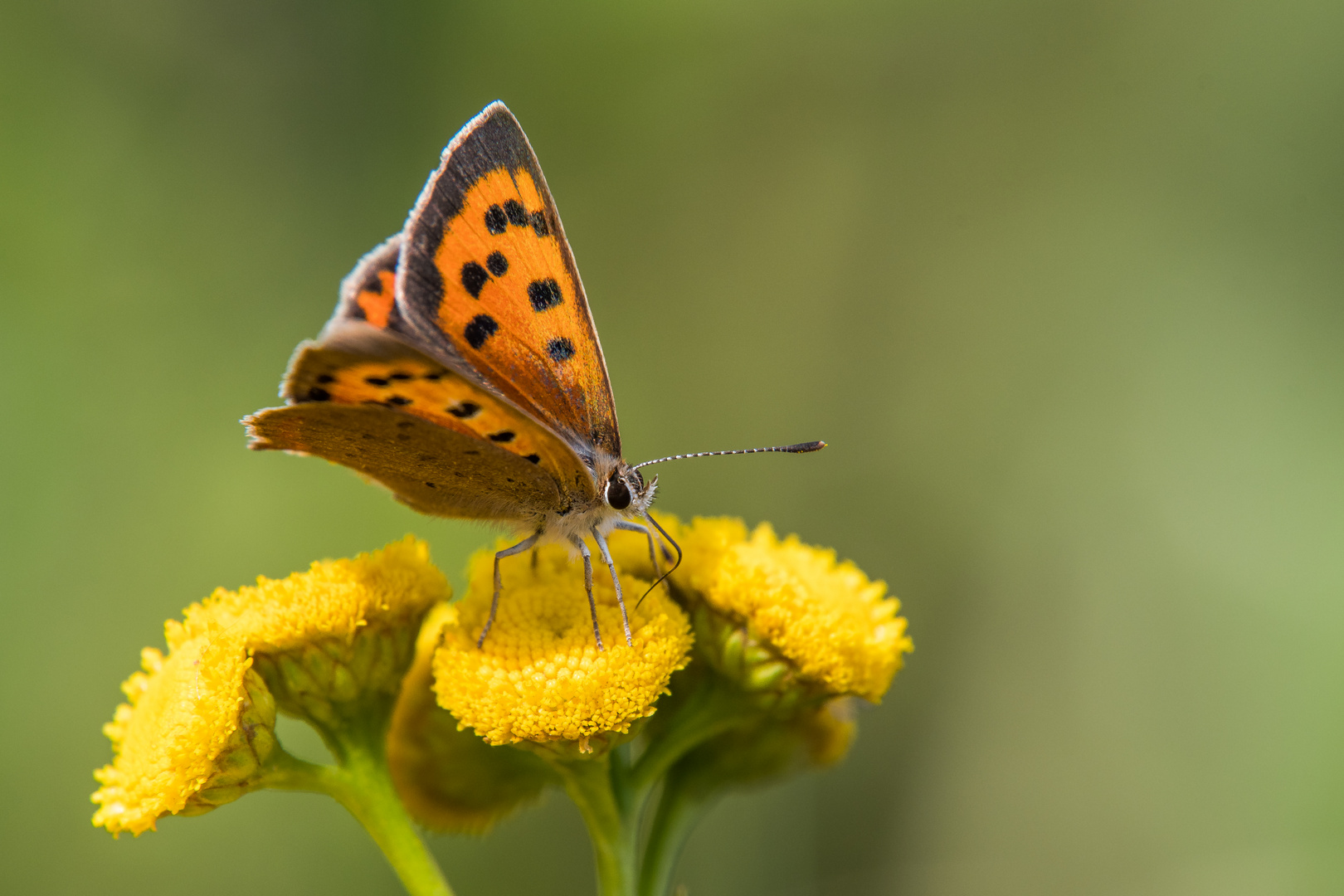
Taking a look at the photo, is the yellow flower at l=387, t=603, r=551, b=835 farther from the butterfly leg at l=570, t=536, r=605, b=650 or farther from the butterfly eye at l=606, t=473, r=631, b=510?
the butterfly eye at l=606, t=473, r=631, b=510

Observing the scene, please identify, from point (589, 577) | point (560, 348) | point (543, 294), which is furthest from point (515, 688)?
point (543, 294)

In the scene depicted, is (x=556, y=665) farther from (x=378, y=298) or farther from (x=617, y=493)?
(x=378, y=298)

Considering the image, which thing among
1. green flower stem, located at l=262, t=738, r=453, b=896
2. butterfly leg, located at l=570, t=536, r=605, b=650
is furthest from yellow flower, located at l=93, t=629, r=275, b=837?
butterfly leg, located at l=570, t=536, r=605, b=650

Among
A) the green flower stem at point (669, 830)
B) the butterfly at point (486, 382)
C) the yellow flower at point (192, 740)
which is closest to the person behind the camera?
the yellow flower at point (192, 740)

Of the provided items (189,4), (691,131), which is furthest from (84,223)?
(691,131)

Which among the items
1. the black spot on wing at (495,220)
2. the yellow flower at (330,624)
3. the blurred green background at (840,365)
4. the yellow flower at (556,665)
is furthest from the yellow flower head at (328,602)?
the blurred green background at (840,365)

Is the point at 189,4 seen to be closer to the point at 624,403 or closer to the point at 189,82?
the point at 189,82

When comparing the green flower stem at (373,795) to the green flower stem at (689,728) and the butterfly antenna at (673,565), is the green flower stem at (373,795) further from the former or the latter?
the butterfly antenna at (673,565)
